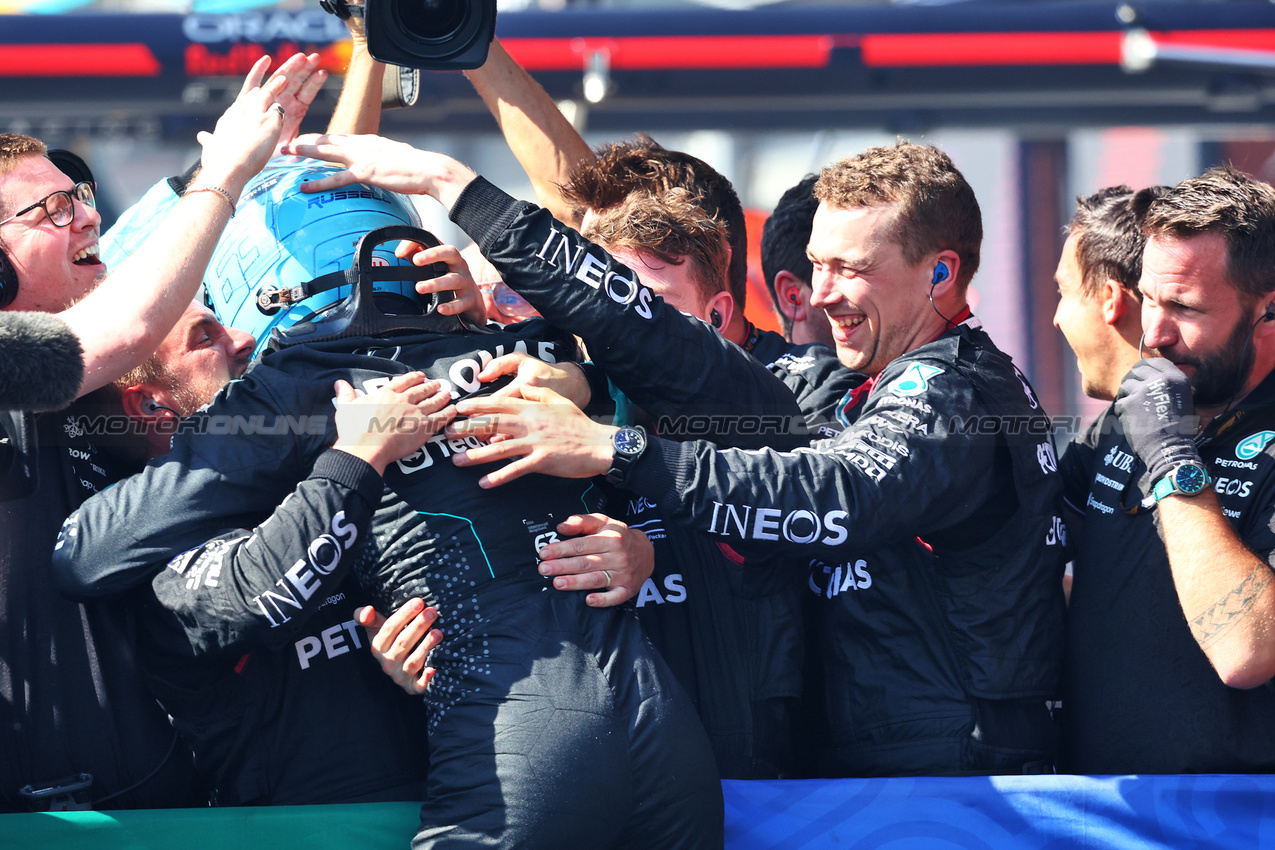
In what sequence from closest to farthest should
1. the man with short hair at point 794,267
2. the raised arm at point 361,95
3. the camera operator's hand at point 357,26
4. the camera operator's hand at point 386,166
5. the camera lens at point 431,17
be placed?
the camera operator's hand at point 386,166 → the camera lens at point 431,17 → the camera operator's hand at point 357,26 → the raised arm at point 361,95 → the man with short hair at point 794,267

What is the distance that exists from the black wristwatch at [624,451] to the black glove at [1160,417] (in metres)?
1.05

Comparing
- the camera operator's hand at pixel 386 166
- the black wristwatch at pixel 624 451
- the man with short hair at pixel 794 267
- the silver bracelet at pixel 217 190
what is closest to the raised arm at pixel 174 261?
the silver bracelet at pixel 217 190

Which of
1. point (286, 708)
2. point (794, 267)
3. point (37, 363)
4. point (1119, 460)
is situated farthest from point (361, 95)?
point (1119, 460)

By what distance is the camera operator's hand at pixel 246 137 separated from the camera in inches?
96.0

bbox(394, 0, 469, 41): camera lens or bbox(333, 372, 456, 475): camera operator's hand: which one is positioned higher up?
bbox(394, 0, 469, 41): camera lens

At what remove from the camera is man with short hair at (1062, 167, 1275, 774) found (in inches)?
94.8

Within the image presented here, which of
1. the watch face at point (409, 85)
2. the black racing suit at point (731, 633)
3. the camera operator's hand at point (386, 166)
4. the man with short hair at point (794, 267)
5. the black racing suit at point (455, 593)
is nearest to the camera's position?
the black racing suit at point (455, 593)

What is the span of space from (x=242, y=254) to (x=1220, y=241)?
2.12m

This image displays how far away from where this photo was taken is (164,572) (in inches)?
85.4

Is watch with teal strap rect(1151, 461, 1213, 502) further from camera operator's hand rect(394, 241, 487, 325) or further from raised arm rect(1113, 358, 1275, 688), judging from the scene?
camera operator's hand rect(394, 241, 487, 325)

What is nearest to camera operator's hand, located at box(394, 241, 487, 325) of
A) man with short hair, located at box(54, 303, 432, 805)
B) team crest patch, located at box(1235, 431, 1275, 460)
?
man with short hair, located at box(54, 303, 432, 805)

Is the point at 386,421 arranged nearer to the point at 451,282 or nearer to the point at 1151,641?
the point at 451,282

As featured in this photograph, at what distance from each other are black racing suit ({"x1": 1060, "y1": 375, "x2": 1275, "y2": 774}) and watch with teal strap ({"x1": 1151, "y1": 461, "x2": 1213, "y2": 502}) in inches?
2.8

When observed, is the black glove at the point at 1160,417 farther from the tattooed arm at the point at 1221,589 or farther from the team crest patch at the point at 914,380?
the team crest patch at the point at 914,380
